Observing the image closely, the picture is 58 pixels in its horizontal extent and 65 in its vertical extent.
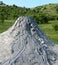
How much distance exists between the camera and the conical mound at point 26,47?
759 cm

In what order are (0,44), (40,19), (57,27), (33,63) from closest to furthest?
1. (33,63)
2. (0,44)
3. (57,27)
4. (40,19)

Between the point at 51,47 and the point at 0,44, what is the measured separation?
1145 mm

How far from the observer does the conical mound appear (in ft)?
24.9

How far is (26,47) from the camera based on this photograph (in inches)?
307

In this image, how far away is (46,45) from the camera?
26.8ft

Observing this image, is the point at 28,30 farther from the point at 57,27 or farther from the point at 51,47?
the point at 57,27

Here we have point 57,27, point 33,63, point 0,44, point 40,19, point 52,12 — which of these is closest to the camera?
point 33,63

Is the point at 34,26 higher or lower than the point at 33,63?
higher

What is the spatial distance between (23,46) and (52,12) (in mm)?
41655

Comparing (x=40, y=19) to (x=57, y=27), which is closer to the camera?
(x=57, y=27)

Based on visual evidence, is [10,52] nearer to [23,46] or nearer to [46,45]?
[23,46]

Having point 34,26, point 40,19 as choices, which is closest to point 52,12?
point 40,19

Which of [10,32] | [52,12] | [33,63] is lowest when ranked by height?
[52,12]

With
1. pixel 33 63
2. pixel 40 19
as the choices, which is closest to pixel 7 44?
pixel 33 63
